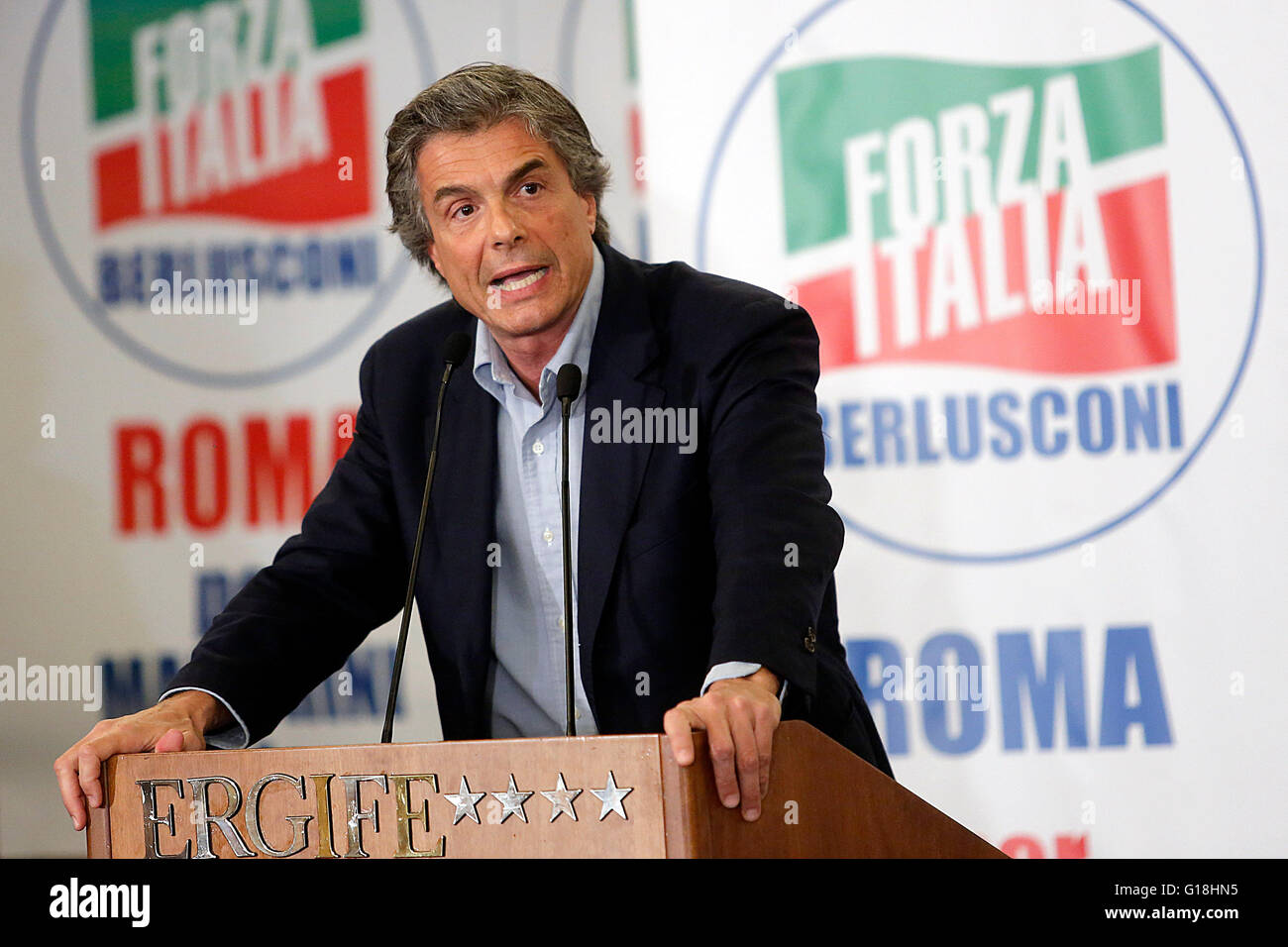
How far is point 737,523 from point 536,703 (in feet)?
1.64

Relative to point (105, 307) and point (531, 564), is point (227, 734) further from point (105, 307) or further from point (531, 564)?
point (105, 307)

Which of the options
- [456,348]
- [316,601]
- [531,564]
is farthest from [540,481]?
[316,601]

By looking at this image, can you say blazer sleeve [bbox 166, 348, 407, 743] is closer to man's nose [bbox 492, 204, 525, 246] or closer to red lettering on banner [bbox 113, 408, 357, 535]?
man's nose [bbox 492, 204, 525, 246]

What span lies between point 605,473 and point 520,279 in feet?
1.25

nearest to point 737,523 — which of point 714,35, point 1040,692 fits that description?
point 1040,692

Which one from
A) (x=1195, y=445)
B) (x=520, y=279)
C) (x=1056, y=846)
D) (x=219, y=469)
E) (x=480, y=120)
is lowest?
(x=1056, y=846)

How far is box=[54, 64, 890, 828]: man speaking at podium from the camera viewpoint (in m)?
1.90

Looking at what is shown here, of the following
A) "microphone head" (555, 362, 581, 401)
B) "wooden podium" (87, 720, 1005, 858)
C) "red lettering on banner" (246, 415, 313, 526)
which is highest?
"red lettering on banner" (246, 415, 313, 526)

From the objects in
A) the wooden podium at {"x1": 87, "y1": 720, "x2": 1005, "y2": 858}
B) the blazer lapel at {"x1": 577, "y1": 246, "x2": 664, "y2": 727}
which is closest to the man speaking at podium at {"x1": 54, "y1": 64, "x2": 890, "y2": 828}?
the blazer lapel at {"x1": 577, "y1": 246, "x2": 664, "y2": 727}

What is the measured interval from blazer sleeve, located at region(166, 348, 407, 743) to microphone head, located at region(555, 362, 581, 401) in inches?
19.9

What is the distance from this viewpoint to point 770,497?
71.0 inches

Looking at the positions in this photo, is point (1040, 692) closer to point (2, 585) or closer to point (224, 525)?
point (224, 525)

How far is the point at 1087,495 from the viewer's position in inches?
125

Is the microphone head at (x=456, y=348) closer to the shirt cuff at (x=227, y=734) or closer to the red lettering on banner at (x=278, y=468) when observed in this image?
the shirt cuff at (x=227, y=734)
